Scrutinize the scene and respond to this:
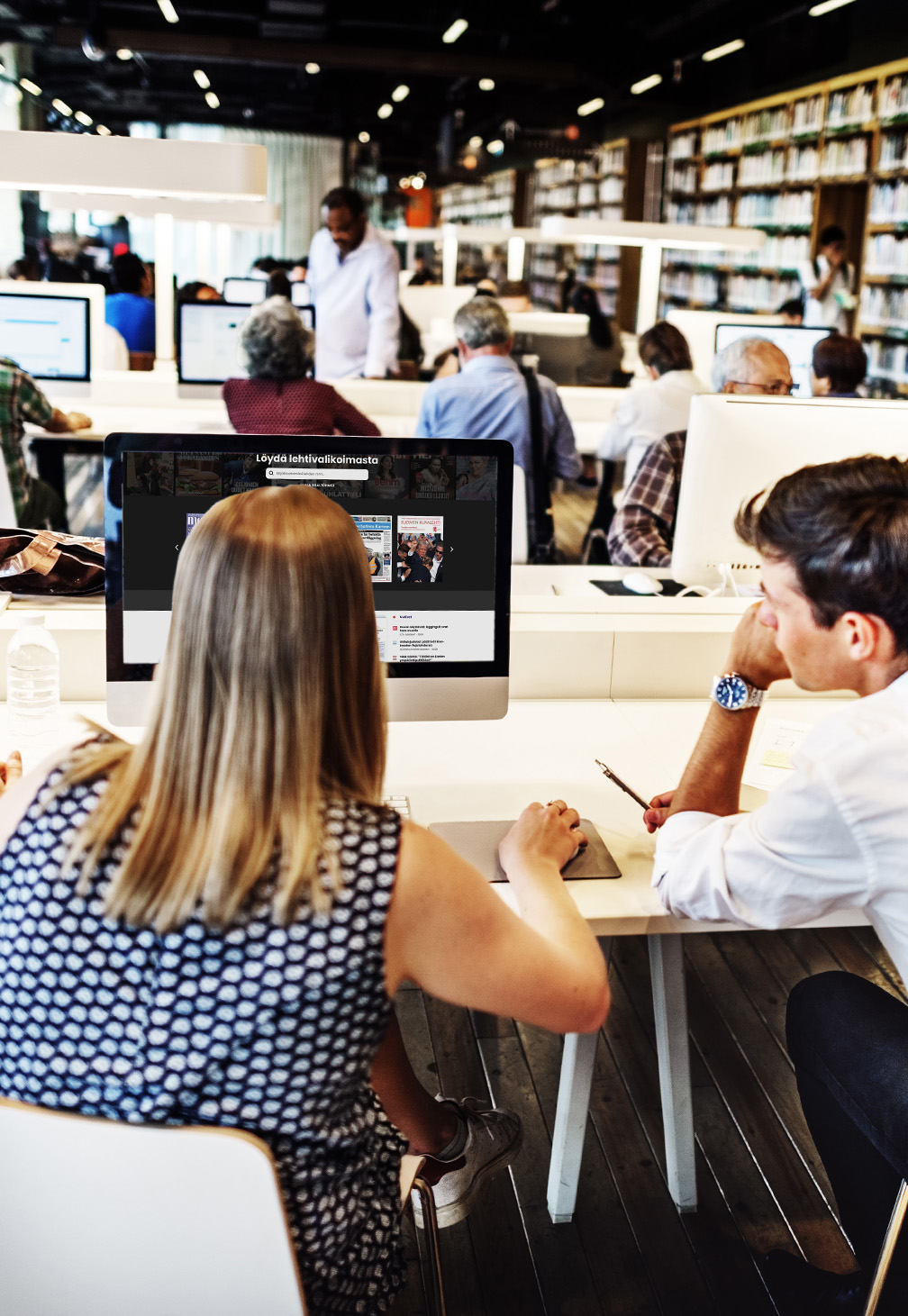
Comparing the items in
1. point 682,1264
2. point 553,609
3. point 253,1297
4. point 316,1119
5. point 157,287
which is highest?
point 157,287

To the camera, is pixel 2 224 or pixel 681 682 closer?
pixel 681 682

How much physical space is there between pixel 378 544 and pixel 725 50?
1014 cm

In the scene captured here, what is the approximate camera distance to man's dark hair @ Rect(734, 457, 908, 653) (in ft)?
4.16

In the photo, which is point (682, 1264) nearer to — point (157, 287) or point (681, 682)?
point (681, 682)

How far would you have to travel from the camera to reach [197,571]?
99cm

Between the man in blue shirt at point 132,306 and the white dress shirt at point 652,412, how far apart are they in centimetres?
326

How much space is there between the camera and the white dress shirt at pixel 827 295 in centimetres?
771

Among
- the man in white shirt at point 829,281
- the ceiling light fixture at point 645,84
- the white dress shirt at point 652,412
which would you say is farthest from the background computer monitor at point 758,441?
the ceiling light fixture at point 645,84

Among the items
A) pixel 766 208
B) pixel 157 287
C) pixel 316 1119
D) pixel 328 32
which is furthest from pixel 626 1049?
pixel 328 32

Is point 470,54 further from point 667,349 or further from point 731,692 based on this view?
point 731,692

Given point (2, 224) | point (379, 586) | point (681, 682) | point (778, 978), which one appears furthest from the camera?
point (2, 224)

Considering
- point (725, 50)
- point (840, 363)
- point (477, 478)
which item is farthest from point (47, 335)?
point (725, 50)

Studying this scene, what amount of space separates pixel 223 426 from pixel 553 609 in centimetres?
293

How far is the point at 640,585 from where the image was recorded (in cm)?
264
